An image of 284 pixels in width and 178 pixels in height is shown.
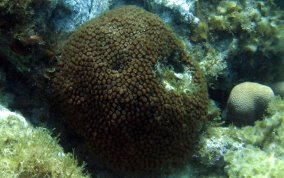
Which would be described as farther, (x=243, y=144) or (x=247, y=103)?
(x=247, y=103)

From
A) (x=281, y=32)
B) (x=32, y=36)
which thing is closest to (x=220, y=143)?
(x=281, y=32)

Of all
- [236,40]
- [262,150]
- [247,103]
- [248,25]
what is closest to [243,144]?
[262,150]

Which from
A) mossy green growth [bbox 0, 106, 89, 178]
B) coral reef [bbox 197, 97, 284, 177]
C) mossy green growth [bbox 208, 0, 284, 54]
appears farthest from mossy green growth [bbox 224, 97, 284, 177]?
mossy green growth [bbox 0, 106, 89, 178]

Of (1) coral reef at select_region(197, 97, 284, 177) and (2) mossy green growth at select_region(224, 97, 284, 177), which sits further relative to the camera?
(1) coral reef at select_region(197, 97, 284, 177)

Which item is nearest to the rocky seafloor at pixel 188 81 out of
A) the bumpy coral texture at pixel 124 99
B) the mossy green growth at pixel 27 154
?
the mossy green growth at pixel 27 154

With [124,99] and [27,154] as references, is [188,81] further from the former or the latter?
[27,154]

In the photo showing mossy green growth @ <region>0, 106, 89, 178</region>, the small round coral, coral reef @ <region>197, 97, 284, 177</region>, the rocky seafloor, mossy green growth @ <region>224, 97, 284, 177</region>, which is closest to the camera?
mossy green growth @ <region>0, 106, 89, 178</region>

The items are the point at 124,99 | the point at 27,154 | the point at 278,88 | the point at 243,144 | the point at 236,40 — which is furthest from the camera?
the point at 278,88

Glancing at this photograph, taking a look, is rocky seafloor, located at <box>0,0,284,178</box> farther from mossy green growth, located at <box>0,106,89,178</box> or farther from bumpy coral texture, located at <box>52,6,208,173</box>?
bumpy coral texture, located at <box>52,6,208,173</box>
